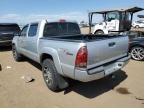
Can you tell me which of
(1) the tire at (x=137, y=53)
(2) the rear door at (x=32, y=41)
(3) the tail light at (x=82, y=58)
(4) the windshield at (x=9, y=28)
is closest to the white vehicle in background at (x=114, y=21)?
(4) the windshield at (x=9, y=28)

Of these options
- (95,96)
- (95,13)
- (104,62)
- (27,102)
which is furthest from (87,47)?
(95,13)

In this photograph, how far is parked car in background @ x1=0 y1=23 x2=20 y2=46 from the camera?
11820 mm

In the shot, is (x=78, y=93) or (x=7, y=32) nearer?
(x=78, y=93)

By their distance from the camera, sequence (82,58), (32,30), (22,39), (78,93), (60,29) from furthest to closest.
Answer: (22,39) < (32,30) < (60,29) < (78,93) < (82,58)

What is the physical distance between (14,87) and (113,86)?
9.72ft

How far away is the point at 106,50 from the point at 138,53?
4509 millimetres

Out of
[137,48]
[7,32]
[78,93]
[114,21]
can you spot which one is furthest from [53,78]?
[114,21]

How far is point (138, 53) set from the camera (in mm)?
8344

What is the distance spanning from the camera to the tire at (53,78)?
4.81 metres

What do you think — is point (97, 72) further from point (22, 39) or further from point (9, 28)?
point (9, 28)

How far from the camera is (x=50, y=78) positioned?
203 inches

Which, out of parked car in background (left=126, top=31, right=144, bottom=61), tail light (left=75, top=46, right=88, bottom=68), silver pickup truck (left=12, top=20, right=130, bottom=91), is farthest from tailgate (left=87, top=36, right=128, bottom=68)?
parked car in background (left=126, top=31, right=144, bottom=61)

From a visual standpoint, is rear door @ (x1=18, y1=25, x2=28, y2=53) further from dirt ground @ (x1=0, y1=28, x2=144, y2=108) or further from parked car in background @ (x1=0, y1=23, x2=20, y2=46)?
parked car in background @ (x1=0, y1=23, x2=20, y2=46)

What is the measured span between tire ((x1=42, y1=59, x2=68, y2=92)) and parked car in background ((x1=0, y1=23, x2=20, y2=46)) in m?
7.48
